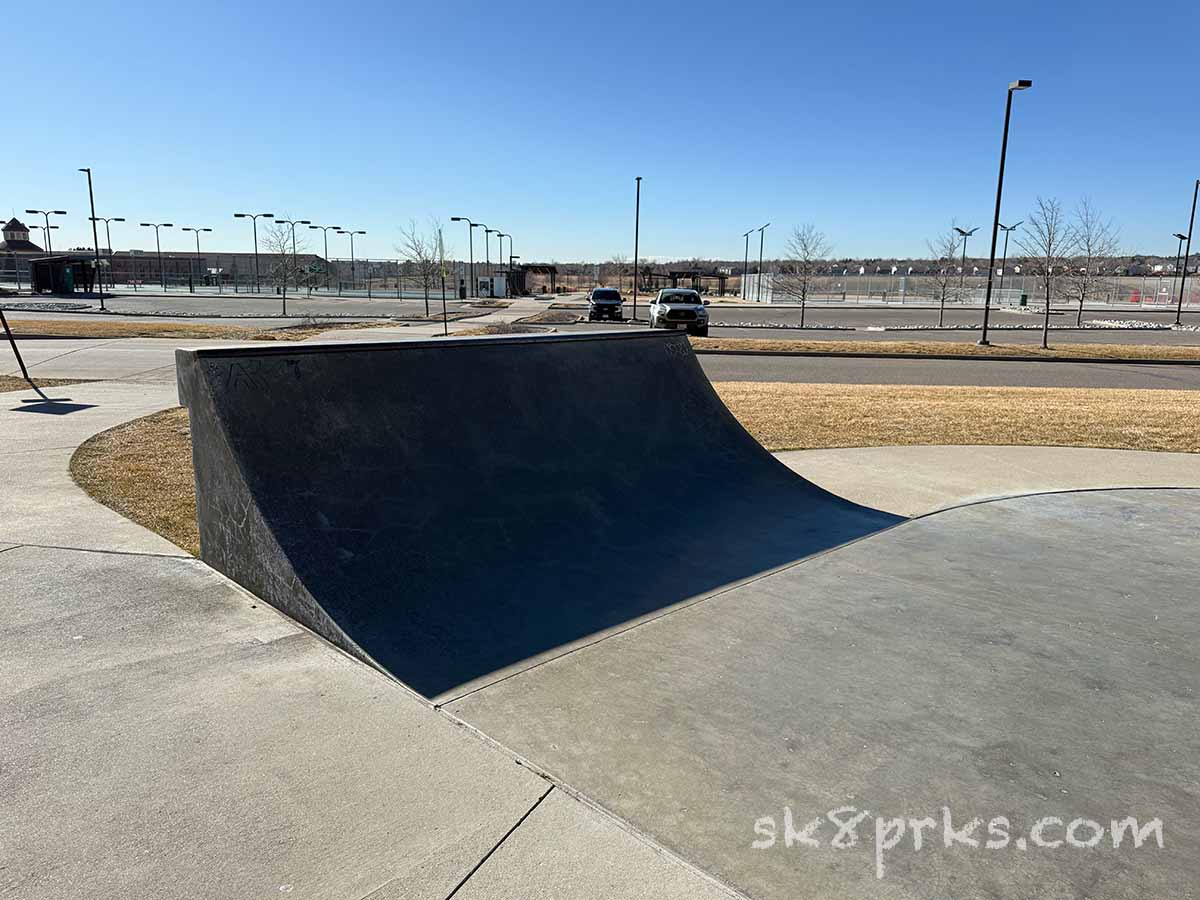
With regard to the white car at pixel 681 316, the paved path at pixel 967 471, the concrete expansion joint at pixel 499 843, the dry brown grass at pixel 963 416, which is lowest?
the concrete expansion joint at pixel 499 843

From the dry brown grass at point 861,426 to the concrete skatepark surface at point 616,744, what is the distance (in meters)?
1.85

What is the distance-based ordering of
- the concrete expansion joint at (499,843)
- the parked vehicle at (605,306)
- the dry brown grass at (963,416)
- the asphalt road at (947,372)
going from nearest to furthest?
the concrete expansion joint at (499,843), the dry brown grass at (963,416), the asphalt road at (947,372), the parked vehicle at (605,306)

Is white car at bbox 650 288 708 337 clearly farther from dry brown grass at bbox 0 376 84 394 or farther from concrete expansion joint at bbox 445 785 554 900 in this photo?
concrete expansion joint at bbox 445 785 554 900

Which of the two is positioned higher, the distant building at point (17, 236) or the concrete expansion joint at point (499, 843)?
the distant building at point (17, 236)

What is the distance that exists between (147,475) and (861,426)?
8434mm

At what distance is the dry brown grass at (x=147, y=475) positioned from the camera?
5734 mm

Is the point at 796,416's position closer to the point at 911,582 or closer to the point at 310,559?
the point at 911,582

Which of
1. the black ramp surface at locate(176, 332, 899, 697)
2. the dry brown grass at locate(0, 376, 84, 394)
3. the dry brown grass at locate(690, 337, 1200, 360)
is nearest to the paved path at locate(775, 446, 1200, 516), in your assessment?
the black ramp surface at locate(176, 332, 899, 697)

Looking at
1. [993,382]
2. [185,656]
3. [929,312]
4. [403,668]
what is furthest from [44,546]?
[929,312]

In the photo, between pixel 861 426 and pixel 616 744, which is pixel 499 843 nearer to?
pixel 616 744

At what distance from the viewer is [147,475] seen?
7102 mm

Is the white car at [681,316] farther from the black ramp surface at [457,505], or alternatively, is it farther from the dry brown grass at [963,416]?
the black ramp surface at [457,505]

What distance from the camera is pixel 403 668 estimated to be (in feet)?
11.4

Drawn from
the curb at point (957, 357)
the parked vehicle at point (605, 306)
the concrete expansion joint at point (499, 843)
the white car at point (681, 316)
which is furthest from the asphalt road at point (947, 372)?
the parked vehicle at point (605, 306)
